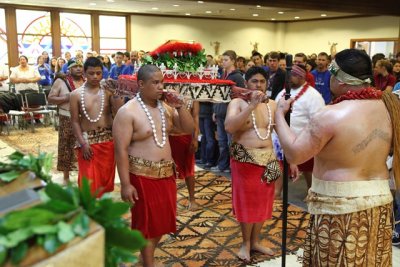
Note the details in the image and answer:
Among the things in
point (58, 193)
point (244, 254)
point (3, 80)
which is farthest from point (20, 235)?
point (3, 80)

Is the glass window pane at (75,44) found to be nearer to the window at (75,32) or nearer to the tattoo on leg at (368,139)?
the window at (75,32)

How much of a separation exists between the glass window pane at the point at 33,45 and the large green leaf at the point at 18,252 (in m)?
14.3

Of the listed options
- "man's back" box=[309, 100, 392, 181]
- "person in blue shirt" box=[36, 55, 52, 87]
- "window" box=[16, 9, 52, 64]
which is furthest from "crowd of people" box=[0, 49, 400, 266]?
"window" box=[16, 9, 52, 64]

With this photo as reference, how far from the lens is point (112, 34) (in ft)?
50.3

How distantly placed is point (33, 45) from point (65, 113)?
9966 mm

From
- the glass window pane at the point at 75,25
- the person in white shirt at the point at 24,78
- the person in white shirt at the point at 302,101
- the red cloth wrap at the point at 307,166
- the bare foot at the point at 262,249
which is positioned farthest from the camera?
the glass window pane at the point at 75,25

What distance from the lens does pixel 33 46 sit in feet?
45.6

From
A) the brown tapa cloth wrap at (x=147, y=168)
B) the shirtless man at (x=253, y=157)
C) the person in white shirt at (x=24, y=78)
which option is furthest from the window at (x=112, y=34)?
the brown tapa cloth wrap at (x=147, y=168)

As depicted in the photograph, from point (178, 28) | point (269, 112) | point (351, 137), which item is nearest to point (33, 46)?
point (178, 28)

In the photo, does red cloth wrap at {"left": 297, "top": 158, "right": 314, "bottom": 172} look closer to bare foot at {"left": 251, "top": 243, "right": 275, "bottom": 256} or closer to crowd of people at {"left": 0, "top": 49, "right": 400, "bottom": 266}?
crowd of people at {"left": 0, "top": 49, "right": 400, "bottom": 266}

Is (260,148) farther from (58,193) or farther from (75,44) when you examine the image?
Result: (75,44)

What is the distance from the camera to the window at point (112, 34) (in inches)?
596

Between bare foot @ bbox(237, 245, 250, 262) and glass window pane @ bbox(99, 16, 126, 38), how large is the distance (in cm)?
1310

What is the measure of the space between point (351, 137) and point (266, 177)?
1.30 m
